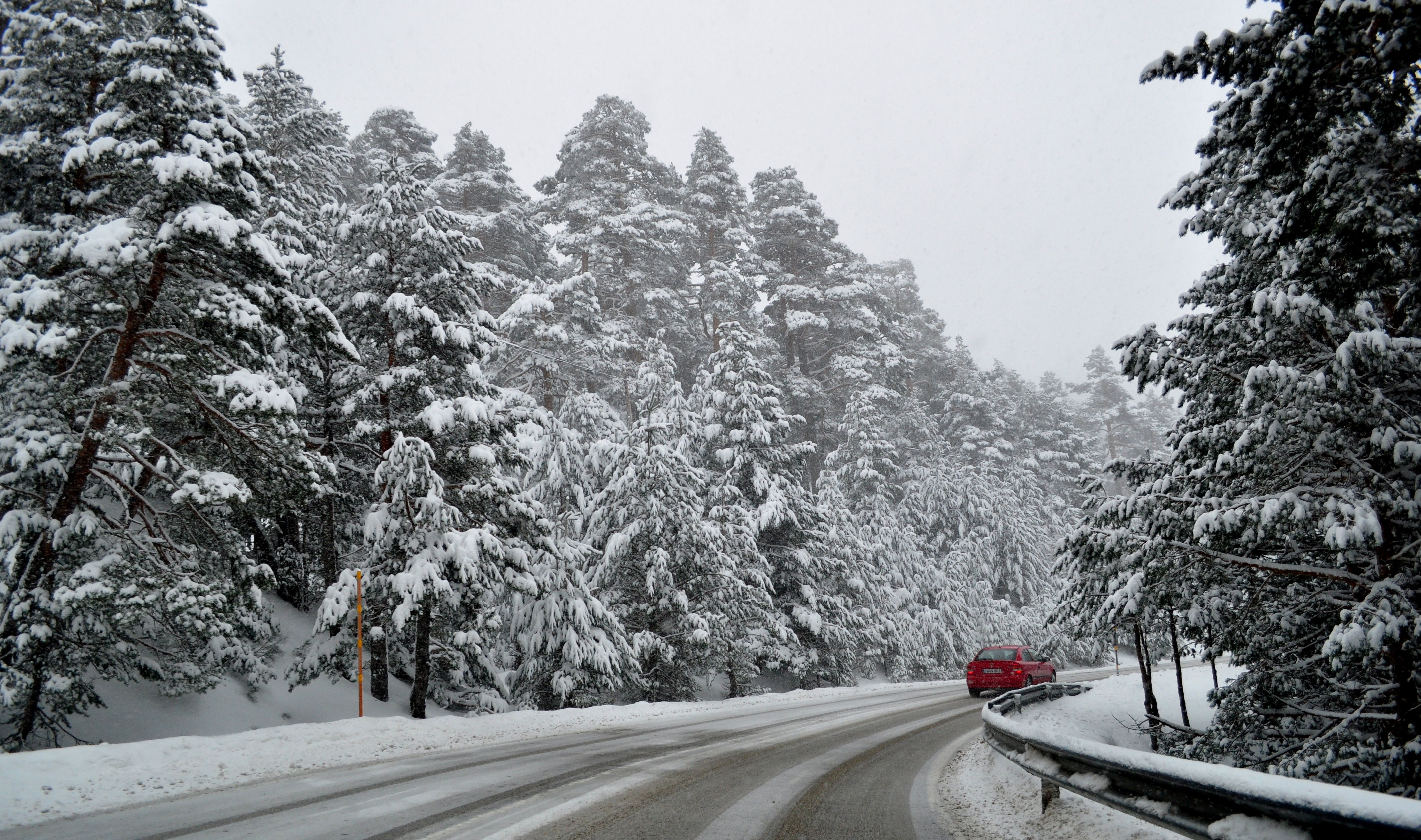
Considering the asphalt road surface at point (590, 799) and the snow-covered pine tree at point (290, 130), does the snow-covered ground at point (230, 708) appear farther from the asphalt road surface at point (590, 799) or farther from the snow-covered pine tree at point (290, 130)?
the snow-covered pine tree at point (290, 130)

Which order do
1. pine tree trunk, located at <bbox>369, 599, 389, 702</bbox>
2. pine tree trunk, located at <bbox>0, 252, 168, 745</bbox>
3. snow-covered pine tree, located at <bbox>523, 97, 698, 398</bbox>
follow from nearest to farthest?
1. pine tree trunk, located at <bbox>0, 252, 168, 745</bbox>
2. pine tree trunk, located at <bbox>369, 599, 389, 702</bbox>
3. snow-covered pine tree, located at <bbox>523, 97, 698, 398</bbox>

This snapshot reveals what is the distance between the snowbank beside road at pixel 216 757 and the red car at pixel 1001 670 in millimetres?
11624

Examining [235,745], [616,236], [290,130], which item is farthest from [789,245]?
[235,745]

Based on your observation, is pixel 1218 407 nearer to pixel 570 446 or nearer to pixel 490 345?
pixel 490 345

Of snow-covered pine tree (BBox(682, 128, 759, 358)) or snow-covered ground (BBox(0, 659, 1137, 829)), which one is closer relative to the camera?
snow-covered ground (BBox(0, 659, 1137, 829))

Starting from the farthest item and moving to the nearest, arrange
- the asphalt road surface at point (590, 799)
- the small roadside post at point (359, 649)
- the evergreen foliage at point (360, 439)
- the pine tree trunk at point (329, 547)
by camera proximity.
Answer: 1. the pine tree trunk at point (329, 547)
2. the small roadside post at point (359, 649)
3. the evergreen foliage at point (360, 439)
4. the asphalt road surface at point (590, 799)

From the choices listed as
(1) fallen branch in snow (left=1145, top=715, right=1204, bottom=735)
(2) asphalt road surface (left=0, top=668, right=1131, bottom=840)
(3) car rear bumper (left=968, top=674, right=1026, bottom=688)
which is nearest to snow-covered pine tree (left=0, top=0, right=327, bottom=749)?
(2) asphalt road surface (left=0, top=668, right=1131, bottom=840)

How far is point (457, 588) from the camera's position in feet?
45.2

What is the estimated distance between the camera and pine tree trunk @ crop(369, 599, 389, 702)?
1408cm

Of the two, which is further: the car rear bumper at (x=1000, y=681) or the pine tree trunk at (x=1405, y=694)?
the car rear bumper at (x=1000, y=681)

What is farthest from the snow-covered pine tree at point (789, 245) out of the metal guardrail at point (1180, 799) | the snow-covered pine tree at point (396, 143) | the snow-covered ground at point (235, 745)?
the metal guardrail at point (1180, 799)

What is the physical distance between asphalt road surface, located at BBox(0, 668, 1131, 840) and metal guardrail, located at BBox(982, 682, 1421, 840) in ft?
3.33

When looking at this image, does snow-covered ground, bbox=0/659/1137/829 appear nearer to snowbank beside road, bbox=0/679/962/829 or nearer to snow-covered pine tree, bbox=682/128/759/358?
snowbank beside road, bbox=0/679/962/829

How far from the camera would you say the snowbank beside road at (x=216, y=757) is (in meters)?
6.59
